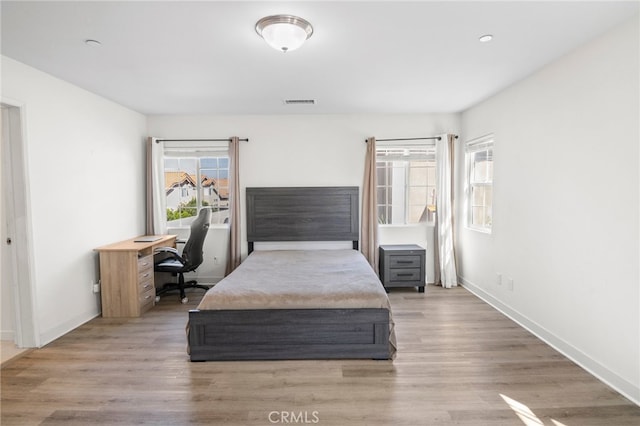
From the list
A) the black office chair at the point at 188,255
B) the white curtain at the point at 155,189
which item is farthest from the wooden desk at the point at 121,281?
the white curtain at the point at 155,189

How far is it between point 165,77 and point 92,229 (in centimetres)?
186

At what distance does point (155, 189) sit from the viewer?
173 inches

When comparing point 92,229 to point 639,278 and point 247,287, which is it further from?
point 639,278

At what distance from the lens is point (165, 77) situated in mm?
2961

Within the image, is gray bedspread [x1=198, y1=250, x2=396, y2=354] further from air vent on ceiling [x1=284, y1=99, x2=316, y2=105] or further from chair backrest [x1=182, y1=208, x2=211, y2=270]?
air vent on ceiling [x1=284, y1=99, x2=316, y2=105]

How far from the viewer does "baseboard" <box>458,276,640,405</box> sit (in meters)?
2.04

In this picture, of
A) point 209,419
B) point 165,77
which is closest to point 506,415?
point 209,419

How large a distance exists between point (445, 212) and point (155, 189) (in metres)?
4.12

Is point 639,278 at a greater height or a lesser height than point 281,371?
greater

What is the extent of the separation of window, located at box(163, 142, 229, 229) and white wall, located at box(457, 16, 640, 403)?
144 inches

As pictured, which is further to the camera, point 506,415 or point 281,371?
point 281,371

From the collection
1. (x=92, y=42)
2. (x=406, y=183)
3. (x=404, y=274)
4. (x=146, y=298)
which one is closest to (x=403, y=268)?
(x=404, y=274)

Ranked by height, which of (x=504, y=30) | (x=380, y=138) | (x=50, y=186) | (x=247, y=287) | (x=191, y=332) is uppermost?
(x=504, y=30)

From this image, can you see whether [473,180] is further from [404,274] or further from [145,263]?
[145,263]
